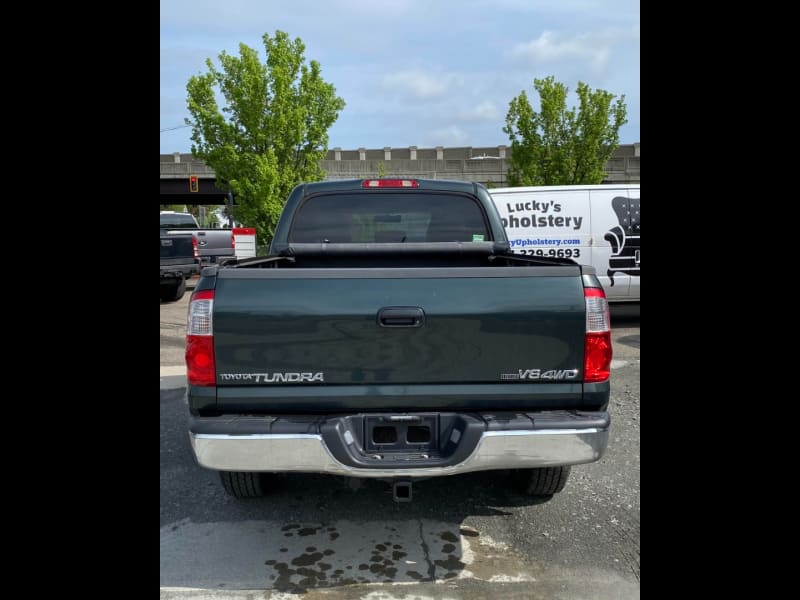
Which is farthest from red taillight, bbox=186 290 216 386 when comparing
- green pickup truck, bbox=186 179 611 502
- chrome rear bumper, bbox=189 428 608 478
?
chrome rear bumper, bbox=189 428 608 478

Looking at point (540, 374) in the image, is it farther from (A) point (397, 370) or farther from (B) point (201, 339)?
(B) point (201, 339)

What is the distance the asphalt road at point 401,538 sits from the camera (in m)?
2.87

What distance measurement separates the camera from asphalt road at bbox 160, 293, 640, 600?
287 cm

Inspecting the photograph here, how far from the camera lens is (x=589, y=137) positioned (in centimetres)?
2017

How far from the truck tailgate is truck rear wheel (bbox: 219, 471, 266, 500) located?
2.90 ft

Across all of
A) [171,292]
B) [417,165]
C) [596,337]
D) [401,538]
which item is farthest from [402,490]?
[417,165]

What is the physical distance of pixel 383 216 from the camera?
4586mm

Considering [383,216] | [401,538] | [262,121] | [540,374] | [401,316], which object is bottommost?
[401,538]

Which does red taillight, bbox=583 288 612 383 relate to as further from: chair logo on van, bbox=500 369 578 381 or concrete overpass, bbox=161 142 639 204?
concrete overpass, bbox=161 142 639 204

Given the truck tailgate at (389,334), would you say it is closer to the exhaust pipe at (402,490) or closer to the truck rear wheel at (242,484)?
the exhaust pipe at (402,490)

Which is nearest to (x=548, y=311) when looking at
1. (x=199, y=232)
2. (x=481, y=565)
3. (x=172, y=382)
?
(x=481, y=565)

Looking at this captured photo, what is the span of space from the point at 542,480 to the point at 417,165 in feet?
109

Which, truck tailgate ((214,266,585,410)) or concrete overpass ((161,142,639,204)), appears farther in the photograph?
concrete overpass ((161,142,639,204))
